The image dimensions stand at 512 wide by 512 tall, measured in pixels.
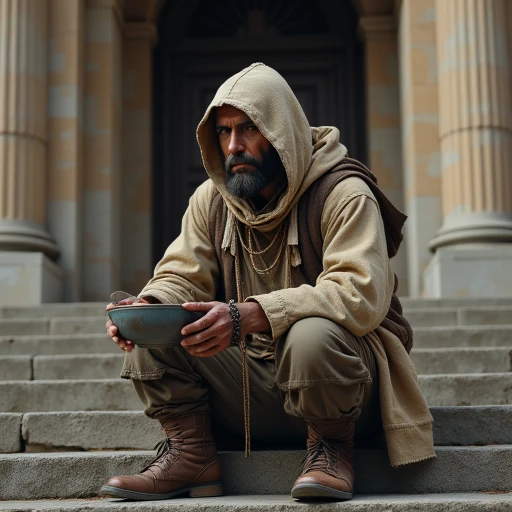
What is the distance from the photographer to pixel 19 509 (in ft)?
10.9

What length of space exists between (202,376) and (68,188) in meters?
5.85

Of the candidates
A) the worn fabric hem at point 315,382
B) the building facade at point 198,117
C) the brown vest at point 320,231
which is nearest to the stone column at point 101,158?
the building facade at point 198,117

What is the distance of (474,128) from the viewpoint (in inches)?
338

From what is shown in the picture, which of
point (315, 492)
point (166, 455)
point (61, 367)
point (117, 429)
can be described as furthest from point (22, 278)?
point (315, 492)

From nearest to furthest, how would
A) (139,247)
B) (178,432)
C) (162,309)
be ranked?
(162,309)
(178,432)
(139,247)

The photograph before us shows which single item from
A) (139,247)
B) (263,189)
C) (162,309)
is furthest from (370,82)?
(162,309)

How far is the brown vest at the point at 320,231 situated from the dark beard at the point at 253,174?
0.15 m

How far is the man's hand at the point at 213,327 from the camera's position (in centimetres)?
327

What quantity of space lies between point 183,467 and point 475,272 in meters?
5.00

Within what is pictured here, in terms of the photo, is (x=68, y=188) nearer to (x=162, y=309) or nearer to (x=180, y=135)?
(x=180, y=135)

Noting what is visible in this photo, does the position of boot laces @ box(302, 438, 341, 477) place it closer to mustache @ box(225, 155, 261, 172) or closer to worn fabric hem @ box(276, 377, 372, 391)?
worn fabric hem @ box(276, 377, 372, 391)

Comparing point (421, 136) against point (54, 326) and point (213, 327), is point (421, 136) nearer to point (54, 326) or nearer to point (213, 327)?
point (54, 326)

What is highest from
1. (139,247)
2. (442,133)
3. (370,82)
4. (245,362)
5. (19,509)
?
(370,82)

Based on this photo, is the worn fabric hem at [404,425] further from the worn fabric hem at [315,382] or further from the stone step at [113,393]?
the stone step at [113,393]
